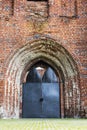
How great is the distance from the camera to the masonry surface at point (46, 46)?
11.6m

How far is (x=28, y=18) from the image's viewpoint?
39.5 ft

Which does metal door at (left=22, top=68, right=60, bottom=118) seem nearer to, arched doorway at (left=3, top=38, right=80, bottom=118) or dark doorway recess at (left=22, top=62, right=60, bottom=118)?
dark doorway recess at (left=22, top=62, right=60, bottom=118)

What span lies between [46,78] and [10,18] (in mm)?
2822

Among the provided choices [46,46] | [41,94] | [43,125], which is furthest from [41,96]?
[43,125]

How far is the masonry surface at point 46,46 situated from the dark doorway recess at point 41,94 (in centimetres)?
25

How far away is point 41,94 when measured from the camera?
40.1 ft

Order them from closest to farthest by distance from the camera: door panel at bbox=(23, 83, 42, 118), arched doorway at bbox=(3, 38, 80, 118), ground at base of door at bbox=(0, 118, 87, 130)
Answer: ground at base of door at bbox=(0, 118, 87, 130), arched doorway at bbox=(3, 38, 80, 118), door panel at bbox=(23, 83, 42, 118)

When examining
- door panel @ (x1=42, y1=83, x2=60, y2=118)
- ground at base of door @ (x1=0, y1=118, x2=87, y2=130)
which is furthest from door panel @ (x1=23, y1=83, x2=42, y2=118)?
ground at base of door @ (x1=0, y1=118, x2=87, y2=130)

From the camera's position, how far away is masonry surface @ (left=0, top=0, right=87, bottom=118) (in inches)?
458

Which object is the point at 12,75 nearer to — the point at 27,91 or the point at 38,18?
the point at 27,91

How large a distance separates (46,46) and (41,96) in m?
2.01

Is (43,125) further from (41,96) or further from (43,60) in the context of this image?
(43,60)

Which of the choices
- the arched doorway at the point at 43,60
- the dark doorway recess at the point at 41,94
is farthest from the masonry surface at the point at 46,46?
the dark doorway recess at the point at 41,94

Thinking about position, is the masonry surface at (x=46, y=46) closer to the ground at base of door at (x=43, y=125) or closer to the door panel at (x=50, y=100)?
the door panel at (x=50, y=100)
